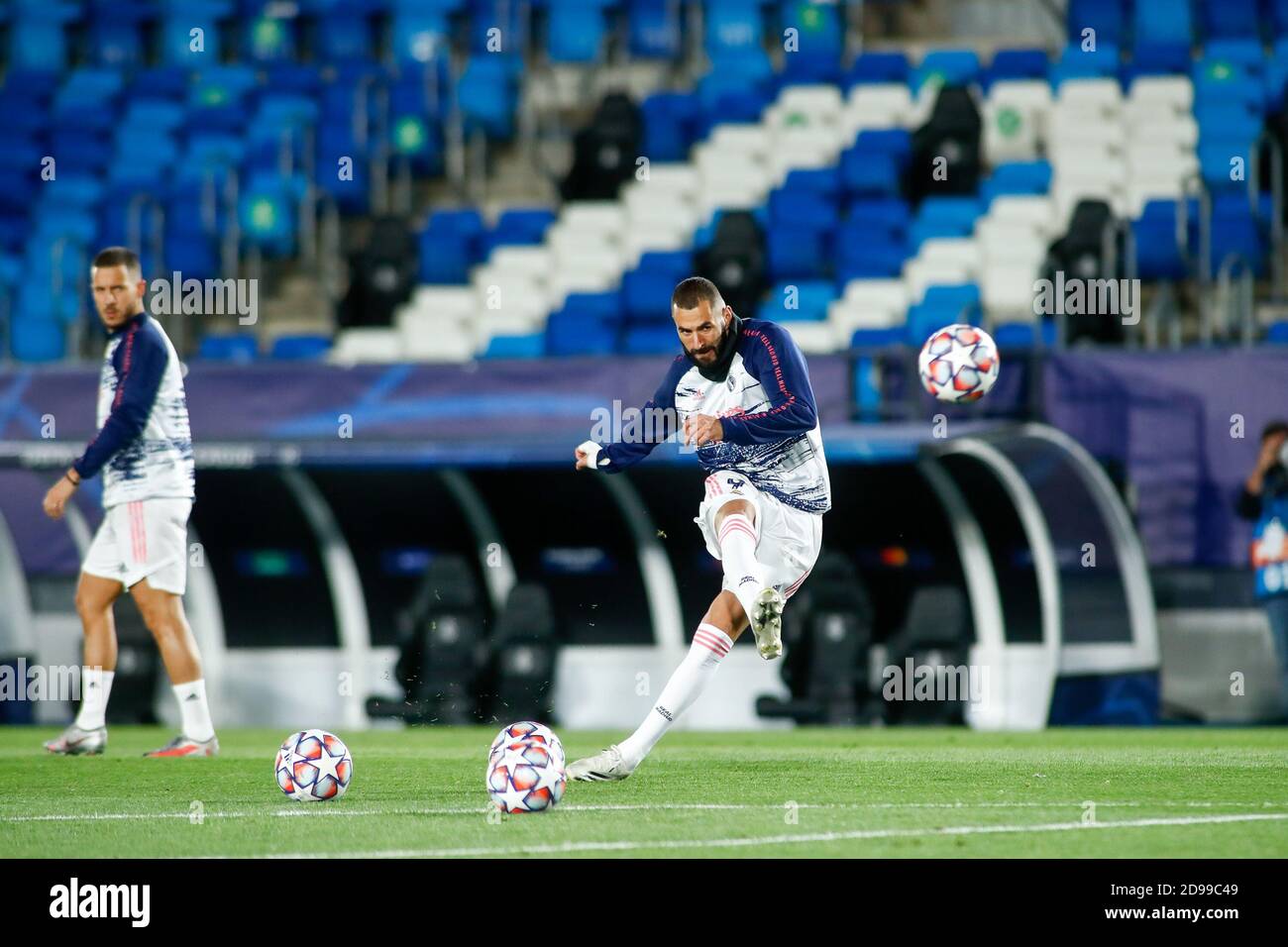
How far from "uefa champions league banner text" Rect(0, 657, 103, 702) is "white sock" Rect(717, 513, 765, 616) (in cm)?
899

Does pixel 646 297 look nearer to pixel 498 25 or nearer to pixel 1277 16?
pixel 498 25

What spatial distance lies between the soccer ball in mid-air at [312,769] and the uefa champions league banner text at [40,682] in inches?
334

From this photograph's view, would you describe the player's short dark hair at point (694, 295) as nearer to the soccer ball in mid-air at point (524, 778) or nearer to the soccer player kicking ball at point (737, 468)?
the soccer player kicking ball at point (737, 468)

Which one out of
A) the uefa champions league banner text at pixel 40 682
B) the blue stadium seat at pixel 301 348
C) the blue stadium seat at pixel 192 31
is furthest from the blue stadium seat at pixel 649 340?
the blue stadium seat at pixel 192 31

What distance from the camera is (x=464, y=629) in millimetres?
15055

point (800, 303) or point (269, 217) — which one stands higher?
point (269, 217)

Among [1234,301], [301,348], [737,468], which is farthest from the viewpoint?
[301,348]

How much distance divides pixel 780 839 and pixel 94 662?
17.1 ft

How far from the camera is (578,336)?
16844mm

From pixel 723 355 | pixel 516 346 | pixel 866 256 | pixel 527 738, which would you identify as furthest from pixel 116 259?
pixel 866 256

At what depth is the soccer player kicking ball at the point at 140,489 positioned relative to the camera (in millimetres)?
10336

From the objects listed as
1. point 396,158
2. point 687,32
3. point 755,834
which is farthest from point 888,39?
point 755,834

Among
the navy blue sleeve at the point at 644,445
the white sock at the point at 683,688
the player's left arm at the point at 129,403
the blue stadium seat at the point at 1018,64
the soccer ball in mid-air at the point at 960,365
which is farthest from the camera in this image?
the blue stadium seat at the point at 1018,64

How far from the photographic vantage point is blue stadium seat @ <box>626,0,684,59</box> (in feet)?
69.0
